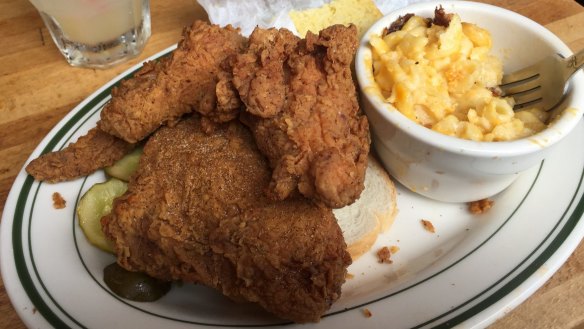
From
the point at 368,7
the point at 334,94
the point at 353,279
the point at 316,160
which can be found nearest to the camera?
the point at 316,160

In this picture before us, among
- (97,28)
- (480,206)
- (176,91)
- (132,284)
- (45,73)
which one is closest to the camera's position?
(132,284)

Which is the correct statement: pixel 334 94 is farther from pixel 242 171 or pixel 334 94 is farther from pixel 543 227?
pixel 543 227

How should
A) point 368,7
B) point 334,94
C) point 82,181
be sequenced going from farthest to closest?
point 368,7, point 82,181, point 334,94

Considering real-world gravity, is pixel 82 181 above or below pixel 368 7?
below

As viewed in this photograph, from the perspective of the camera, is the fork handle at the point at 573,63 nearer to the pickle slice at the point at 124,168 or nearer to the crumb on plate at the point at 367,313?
the crumb on plate at the point at 367,313

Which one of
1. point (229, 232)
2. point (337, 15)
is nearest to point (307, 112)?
point (229, 232)

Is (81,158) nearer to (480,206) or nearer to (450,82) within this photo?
(450,82)

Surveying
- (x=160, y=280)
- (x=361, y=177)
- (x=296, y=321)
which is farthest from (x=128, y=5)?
(x=296, y=321)
